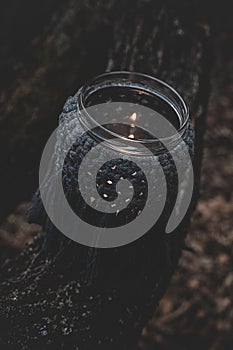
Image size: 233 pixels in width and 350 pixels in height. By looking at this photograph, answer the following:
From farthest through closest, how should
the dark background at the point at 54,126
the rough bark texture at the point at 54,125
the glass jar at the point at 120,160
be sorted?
1. the dark background at the point at 54,126
2. the rough bark texture at the point at 54,125
3. the glass jar at the point at 120,160

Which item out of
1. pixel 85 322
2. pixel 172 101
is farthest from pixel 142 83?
pixel 85 322

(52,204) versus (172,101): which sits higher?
(172,101)

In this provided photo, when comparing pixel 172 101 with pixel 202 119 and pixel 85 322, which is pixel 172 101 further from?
pixel 85 322

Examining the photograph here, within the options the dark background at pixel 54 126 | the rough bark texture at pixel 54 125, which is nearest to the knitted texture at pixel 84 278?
the rough bark texture at pixel 54 125

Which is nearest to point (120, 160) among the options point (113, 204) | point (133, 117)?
point (113, 204)

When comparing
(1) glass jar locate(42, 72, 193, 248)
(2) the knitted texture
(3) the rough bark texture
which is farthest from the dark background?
(1) glass jar locate(42, 72, 193, 248)

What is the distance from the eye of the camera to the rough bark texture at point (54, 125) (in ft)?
3.31

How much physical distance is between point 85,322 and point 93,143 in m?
0.37

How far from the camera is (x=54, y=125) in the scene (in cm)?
→ 135

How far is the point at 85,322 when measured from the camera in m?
1.02

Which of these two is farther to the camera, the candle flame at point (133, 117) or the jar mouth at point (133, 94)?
the candle flame at point (133, 117)

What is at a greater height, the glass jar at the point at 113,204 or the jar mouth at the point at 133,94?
the jar mouth at the point at 133,94

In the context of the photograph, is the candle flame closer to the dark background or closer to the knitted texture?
the knitted texture

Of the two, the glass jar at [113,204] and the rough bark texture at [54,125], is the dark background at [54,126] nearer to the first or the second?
the rough bark texture at [54,125]
